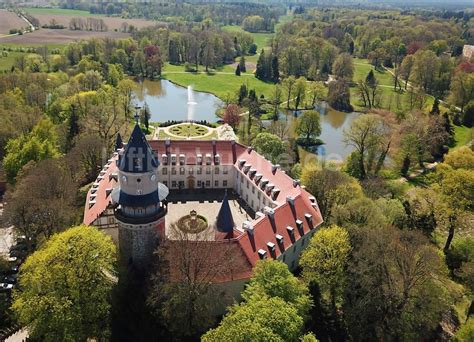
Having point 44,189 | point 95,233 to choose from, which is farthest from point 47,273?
point 44,189

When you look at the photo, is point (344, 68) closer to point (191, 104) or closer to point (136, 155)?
point (191, 104)

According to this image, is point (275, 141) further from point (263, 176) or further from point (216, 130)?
point (216, 130)

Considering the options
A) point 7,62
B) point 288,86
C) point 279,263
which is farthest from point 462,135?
point 7,62

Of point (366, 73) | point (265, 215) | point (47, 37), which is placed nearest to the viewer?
point (265, 215)

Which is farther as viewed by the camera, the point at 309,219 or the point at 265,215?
the point at 309,219

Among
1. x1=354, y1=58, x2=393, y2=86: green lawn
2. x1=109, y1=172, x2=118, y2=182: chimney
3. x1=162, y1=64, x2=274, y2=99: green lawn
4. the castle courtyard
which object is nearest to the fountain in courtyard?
x1=162, y1=64, x2=274, y2=99: green lawn

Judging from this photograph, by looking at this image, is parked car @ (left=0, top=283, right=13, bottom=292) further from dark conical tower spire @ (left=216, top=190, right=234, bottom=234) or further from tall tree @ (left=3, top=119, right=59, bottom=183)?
dark conical tower spire @ (left=216, top=190, right=234, bottom=234)

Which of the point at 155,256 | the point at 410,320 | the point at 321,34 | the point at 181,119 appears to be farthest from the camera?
the point at 321,34
